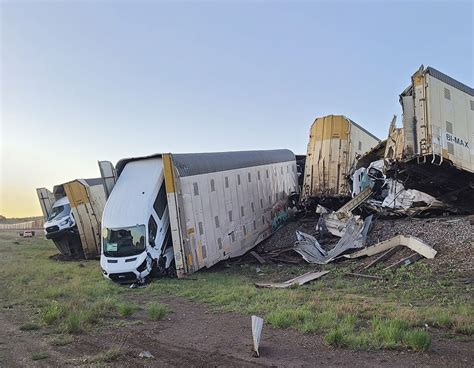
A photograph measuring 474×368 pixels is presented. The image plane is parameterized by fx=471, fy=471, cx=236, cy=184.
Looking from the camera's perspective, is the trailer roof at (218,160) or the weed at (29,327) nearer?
the weed at (29,327)

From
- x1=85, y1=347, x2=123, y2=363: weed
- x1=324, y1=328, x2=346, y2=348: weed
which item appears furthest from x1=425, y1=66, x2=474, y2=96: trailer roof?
x1=85, y1=347, x2=123, y2=363: weed

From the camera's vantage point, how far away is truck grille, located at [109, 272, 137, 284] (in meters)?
15.2

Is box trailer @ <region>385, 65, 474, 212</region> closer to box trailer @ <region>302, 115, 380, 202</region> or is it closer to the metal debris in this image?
the metal debris

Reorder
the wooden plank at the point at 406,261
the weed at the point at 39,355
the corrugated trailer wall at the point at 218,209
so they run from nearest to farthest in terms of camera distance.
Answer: the weed at the point at 39,355
the wooden plank at the point at 406,261
the corrugated trailer wall at the point at 218,209

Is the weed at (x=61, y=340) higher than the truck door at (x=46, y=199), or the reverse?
the truck door at (x=46, y=199)

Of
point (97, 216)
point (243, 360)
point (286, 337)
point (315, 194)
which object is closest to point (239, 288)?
point (286, 337)

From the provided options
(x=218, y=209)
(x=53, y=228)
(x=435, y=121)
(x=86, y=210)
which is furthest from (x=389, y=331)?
(x=53, y=228)

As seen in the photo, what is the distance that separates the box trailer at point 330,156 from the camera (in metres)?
22.6

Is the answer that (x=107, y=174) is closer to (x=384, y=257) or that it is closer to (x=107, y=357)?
(x=384, y=257)

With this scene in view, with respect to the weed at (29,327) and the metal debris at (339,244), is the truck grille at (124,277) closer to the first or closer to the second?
the weed at (29,327)

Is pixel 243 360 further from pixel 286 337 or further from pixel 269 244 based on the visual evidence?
pixel 269 244

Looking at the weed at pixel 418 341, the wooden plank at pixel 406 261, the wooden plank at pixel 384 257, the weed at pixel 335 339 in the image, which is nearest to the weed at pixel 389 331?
the weed at pixel 418 341

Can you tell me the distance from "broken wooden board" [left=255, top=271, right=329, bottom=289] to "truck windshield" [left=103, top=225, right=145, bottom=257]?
415cm

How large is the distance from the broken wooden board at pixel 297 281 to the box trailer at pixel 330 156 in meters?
8.20
